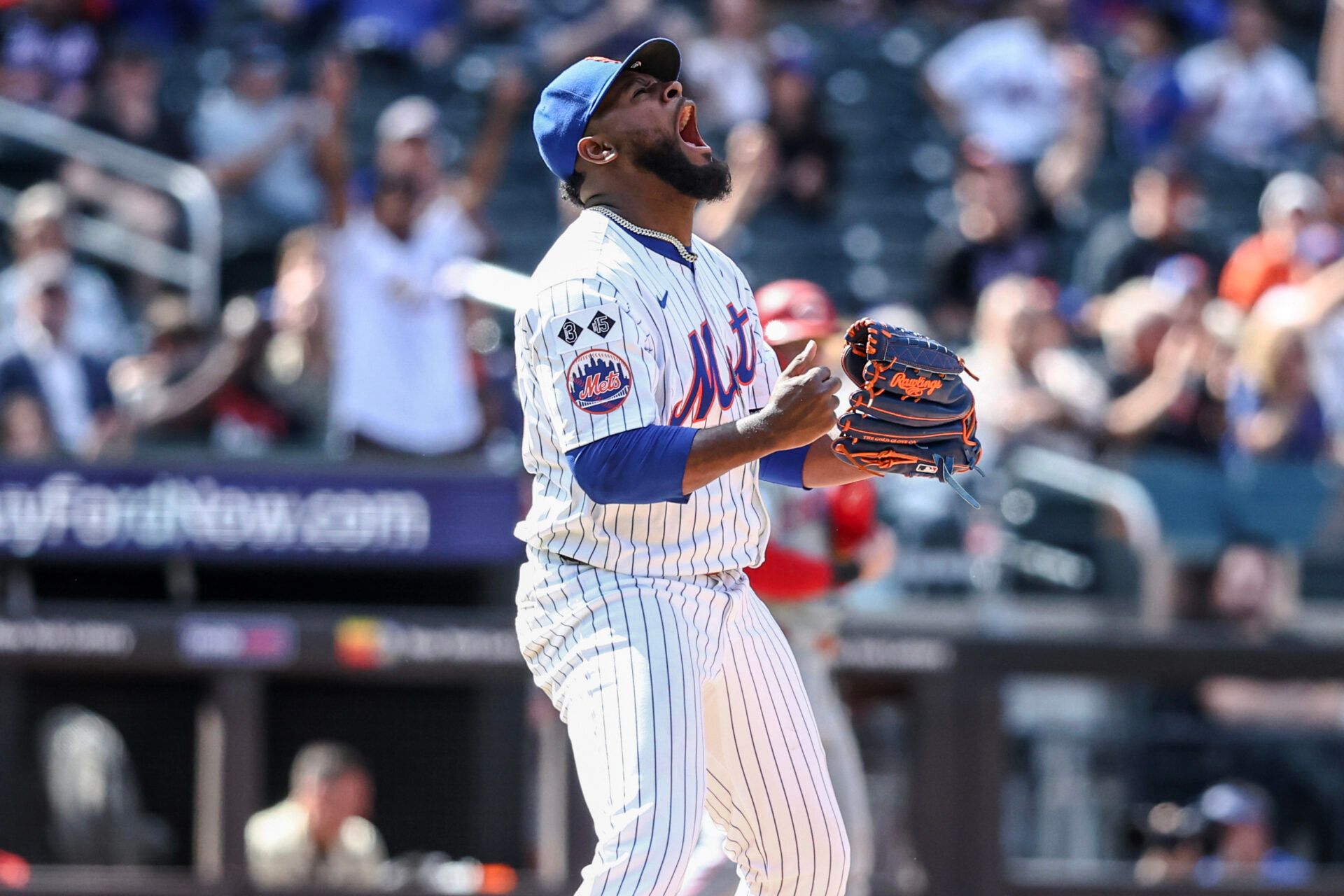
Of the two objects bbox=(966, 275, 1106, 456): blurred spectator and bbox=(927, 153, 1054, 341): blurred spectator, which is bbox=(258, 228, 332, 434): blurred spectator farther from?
bbox=(927, 153, 1054, 341): blurred spectator

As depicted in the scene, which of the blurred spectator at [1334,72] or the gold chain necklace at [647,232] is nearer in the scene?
the gold chain necklace at [647,232]

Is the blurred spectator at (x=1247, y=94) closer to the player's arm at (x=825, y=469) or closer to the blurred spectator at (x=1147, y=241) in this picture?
the blurred spectator at (x=1147, y=241)

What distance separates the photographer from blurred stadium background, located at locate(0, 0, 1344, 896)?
19.7 feet

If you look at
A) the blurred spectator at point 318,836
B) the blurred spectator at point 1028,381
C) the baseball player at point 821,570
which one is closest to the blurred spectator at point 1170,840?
the blurred spectator at point 1028,381

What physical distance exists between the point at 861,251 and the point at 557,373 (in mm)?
6517

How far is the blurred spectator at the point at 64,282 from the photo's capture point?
712cm

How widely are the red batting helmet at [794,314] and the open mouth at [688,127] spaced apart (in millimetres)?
1005

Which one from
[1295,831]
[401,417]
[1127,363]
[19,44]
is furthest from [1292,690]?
[19,44]

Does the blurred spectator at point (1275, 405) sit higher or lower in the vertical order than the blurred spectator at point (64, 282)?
lower

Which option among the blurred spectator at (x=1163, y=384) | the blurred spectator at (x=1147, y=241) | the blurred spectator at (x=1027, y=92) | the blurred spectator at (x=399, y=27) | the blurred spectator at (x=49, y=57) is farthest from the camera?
the blurred spectator at (x=399, y=27)

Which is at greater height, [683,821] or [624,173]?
[624,173]

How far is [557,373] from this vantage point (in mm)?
3027

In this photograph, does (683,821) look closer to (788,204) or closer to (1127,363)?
(1127,363)

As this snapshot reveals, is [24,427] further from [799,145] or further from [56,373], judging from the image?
[799,145]
